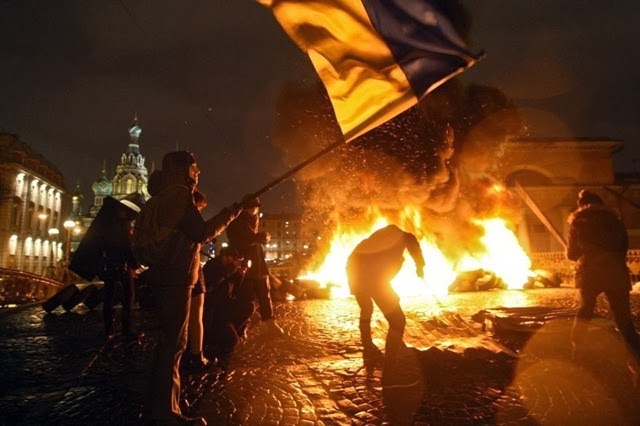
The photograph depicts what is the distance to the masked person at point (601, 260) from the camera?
4137mm

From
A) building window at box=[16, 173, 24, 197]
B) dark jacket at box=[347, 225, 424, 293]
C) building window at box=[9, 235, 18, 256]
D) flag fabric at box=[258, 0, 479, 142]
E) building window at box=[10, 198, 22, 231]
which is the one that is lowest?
dark jacket at box=[347, 225, 424, 293]

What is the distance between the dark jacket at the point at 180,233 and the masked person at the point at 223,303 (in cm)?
217

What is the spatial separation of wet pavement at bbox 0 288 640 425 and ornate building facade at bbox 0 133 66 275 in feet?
121

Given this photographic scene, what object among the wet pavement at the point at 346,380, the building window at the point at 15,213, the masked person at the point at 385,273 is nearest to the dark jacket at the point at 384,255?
the masked person at the point at 385,273

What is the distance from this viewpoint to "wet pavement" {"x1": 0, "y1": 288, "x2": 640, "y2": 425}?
3.01 m

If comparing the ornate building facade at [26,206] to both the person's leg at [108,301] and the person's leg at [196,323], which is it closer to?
the person's leg at [108,301]

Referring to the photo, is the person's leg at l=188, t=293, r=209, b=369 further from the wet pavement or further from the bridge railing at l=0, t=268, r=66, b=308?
the bridge railing at l=0, t=268, r=66, b=308

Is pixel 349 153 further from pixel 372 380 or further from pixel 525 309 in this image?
pixel 372 380

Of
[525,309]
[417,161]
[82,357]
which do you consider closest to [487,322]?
[525,309]

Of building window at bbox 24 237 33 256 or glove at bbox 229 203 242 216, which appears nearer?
glove at bbox 229 203 242 216

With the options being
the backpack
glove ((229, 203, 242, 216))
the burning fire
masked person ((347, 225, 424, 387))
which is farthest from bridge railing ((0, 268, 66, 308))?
masked person ((347, 225, 424, 387))

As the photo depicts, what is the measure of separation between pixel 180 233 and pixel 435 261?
14803 mm

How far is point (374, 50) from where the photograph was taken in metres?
3.51

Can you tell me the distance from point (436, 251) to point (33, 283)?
54.4 ft
